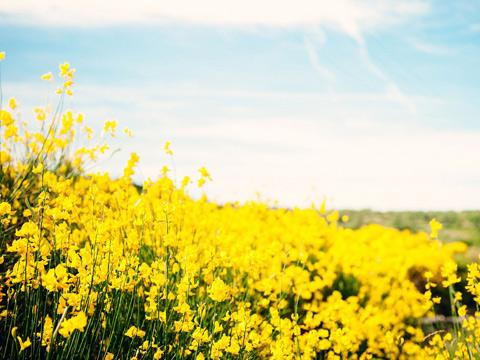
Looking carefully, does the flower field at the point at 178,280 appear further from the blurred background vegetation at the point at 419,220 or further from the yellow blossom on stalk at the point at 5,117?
the blurred background vegetation at the point at 419,220

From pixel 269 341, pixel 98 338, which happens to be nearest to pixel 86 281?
pixel 98 338

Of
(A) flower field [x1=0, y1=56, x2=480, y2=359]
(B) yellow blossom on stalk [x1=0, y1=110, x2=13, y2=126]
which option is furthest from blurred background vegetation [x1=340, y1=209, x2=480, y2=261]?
(B) yellow blossom on stalk [x1=0, y1=110, x2=13, y2=126]

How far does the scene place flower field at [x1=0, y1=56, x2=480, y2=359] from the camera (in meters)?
2.77

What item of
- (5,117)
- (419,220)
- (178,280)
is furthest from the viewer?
(419,220)

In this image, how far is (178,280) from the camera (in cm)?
380

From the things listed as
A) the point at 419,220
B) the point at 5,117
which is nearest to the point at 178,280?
the point at 5,117

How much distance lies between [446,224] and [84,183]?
1284cm

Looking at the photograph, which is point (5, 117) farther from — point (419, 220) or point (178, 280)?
point (419, 220)

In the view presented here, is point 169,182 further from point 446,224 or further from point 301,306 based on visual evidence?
point 446,224

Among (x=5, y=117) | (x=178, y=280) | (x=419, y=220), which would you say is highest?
(x=5, y=117)

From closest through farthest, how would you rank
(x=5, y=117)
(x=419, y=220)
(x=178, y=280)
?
1. (x=178, y=280)
2. (x=5, y=117)
3. (x=419, y=220)

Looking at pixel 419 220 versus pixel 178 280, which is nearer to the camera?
pixel 178 280

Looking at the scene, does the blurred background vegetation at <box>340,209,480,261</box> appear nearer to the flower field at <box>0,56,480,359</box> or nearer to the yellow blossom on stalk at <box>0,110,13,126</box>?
the flower field at <box>0,56,480,359</box>

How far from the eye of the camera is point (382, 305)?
20.9 feet
